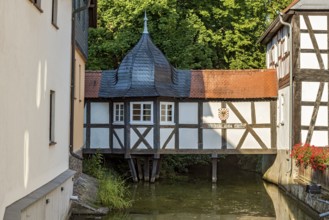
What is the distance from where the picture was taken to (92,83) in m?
23.5

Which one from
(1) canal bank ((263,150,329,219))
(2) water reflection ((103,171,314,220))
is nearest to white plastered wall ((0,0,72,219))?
(2) water reflection ((103,171,314,220))

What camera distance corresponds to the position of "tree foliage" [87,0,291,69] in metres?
A: 29.6

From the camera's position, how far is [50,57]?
9.98 meters

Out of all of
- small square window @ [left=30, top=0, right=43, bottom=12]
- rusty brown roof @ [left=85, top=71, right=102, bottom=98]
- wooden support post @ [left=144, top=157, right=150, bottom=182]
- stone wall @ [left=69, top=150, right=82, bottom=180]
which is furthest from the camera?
wooden support post @ [left=144, top=157, right=150, bottom=182]

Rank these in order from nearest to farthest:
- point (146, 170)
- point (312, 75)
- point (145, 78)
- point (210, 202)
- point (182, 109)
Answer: point (210, 202) < point (312, 75) < point (145, 78) < point (182, 109) < point (146, 170)

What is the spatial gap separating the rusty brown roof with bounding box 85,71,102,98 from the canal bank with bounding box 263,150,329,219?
7.82 meters

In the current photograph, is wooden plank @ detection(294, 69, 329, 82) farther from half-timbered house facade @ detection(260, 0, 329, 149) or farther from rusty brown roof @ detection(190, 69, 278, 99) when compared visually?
rusty brown roof @ detection(190, 69, 278, 99)

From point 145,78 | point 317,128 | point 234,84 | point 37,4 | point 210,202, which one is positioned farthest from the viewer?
point 234,84

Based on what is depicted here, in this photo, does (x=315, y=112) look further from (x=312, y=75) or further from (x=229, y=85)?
(x=229, y=85)

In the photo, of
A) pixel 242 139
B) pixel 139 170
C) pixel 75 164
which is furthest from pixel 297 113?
pixel 75 164

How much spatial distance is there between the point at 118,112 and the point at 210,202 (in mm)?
7174

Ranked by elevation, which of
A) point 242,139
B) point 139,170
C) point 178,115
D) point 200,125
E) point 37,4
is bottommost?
point 139,170

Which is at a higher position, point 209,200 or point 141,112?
point 141,112

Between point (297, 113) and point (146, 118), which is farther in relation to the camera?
point (146, 118)
